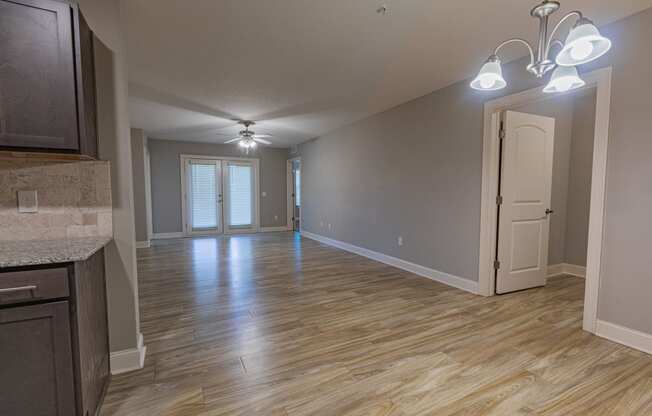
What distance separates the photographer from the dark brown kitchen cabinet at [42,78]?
131cm

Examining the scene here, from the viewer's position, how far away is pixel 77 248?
1353 mm

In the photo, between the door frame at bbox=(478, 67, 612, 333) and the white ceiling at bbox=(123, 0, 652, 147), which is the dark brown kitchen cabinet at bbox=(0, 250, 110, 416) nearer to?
the white ceiling at bbox=(123, 0, 652, 147)

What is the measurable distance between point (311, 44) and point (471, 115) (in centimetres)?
194

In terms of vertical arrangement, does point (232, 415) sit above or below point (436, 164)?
below

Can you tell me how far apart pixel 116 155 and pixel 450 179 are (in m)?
3.32

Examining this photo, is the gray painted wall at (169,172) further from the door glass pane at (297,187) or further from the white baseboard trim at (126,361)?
the white baseboard trim at (126,361)

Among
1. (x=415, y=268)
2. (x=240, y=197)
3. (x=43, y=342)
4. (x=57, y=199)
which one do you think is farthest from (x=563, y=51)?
(x=240, y=197)

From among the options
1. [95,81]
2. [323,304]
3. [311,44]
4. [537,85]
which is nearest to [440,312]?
[323,304]

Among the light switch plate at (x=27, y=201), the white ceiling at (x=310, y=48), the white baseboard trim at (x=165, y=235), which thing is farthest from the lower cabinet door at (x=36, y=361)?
the white baseboard trim at (x=165, y=235)

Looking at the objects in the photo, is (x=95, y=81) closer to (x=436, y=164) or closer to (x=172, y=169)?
(x=436, y=164)

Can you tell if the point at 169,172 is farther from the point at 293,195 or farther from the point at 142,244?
the point at 293,195

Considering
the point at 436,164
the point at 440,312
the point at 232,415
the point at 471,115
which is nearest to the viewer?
the point at 232,415

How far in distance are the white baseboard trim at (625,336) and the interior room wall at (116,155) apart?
138 inches

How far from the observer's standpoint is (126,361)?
6.00 feet
